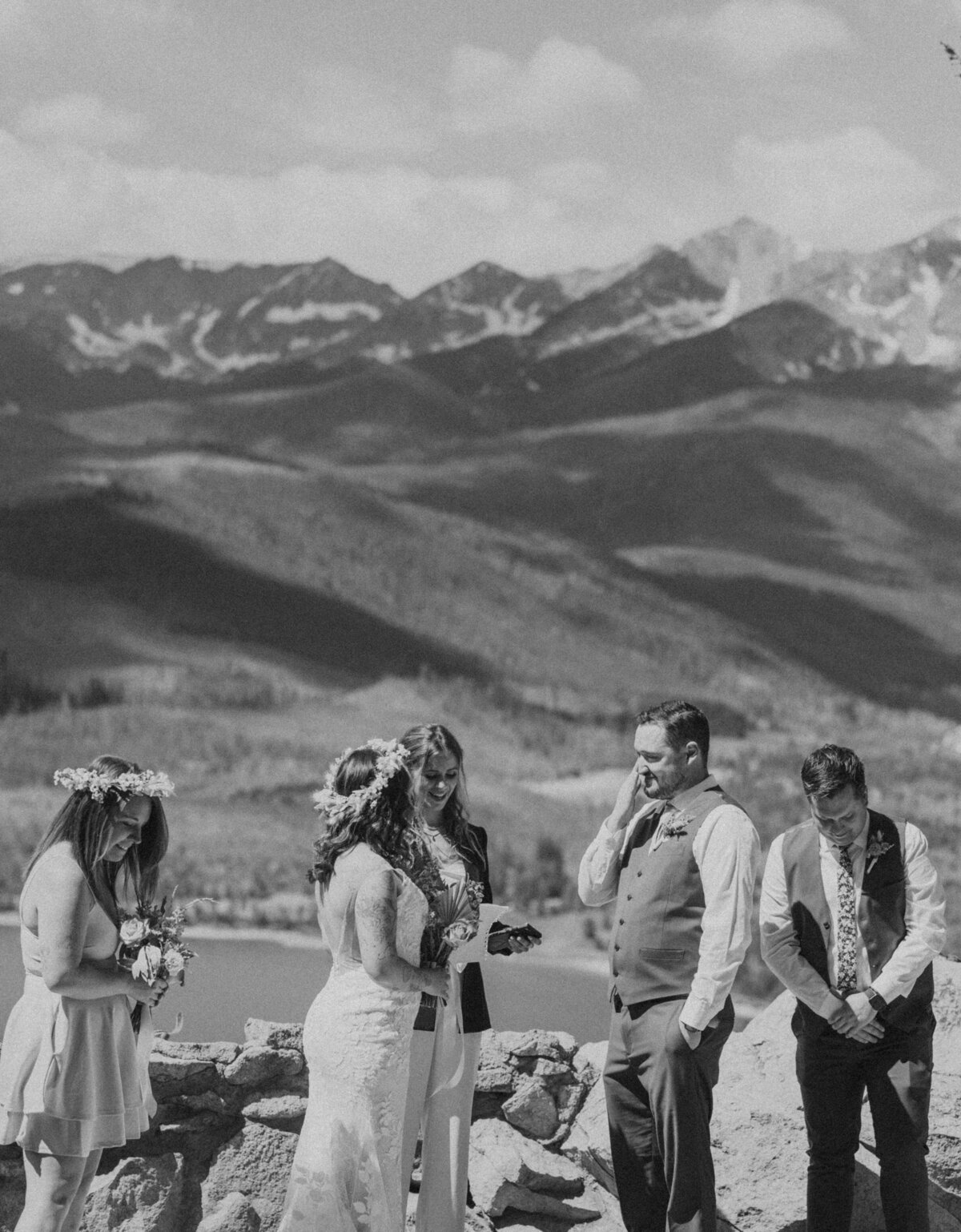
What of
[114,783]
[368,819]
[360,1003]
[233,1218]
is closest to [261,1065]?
[233,1218]

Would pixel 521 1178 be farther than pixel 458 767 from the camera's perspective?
Yes

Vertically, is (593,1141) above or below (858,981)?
below

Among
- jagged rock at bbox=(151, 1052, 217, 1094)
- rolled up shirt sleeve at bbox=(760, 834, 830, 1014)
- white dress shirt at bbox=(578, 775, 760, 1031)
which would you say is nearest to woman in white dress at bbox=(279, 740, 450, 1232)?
white dress shirt at bbox=(578, 775, 760, 1031)

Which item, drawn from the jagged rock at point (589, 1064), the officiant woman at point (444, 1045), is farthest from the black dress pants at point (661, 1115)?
the jagged rock at point (589, 1064)

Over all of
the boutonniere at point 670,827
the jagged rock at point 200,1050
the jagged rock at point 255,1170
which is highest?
the boutonniere at point 670,827

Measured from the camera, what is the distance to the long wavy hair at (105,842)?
6.59m

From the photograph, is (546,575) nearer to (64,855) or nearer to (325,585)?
(325,585)

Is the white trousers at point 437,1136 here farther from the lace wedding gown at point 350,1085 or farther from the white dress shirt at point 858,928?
the white dress shirt at point 858,928

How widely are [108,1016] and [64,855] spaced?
0.65m

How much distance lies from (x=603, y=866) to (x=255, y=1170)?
1.97 m

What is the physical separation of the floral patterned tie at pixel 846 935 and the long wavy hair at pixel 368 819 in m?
1.82

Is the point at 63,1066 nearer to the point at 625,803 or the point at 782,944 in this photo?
the point at 625,803

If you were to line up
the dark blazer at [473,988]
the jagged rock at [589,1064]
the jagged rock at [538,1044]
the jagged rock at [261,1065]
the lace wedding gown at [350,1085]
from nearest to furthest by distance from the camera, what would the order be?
1. the lace wedding gown at [350,1085]
2. the dark blazer at [473,988]
3. the jagged rock at [261,1065]
4. the jagged rock at [538,1044]
5. the jagged rock at [589,1064]

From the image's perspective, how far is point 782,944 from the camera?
7582 millimetres
